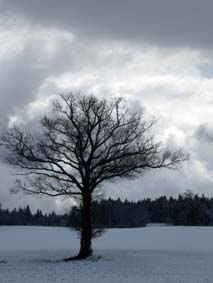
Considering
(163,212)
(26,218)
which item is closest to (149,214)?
(163,212)

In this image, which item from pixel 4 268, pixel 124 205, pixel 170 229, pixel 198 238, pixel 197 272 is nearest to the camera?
pixel 197 272

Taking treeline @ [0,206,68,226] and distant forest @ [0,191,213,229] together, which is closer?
distant forest @ [0,191,213,229]

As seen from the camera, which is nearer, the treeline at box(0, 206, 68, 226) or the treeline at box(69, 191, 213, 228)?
the treeline at box(69, 191, 213, 228)

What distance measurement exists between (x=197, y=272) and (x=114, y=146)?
38.8 ft

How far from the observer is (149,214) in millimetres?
169250

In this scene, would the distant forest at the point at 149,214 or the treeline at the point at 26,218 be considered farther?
the treeline at the point at 26,218

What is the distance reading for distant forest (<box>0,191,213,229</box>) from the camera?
402ft

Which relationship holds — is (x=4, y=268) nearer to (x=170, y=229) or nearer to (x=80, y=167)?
(x=80, y=167)

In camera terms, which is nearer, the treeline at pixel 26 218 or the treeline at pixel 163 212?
the treeline at pixel 163 212

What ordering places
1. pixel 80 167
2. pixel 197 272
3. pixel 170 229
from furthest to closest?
1. pixel 170 229
2. pixel 80 167
3. pixel 197 272

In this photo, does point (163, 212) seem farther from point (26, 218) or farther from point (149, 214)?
point (26, 218)

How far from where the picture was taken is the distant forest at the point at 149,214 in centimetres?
12250

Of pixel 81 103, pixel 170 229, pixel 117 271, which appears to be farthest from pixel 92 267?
pixel 170 229

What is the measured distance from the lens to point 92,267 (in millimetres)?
27953
